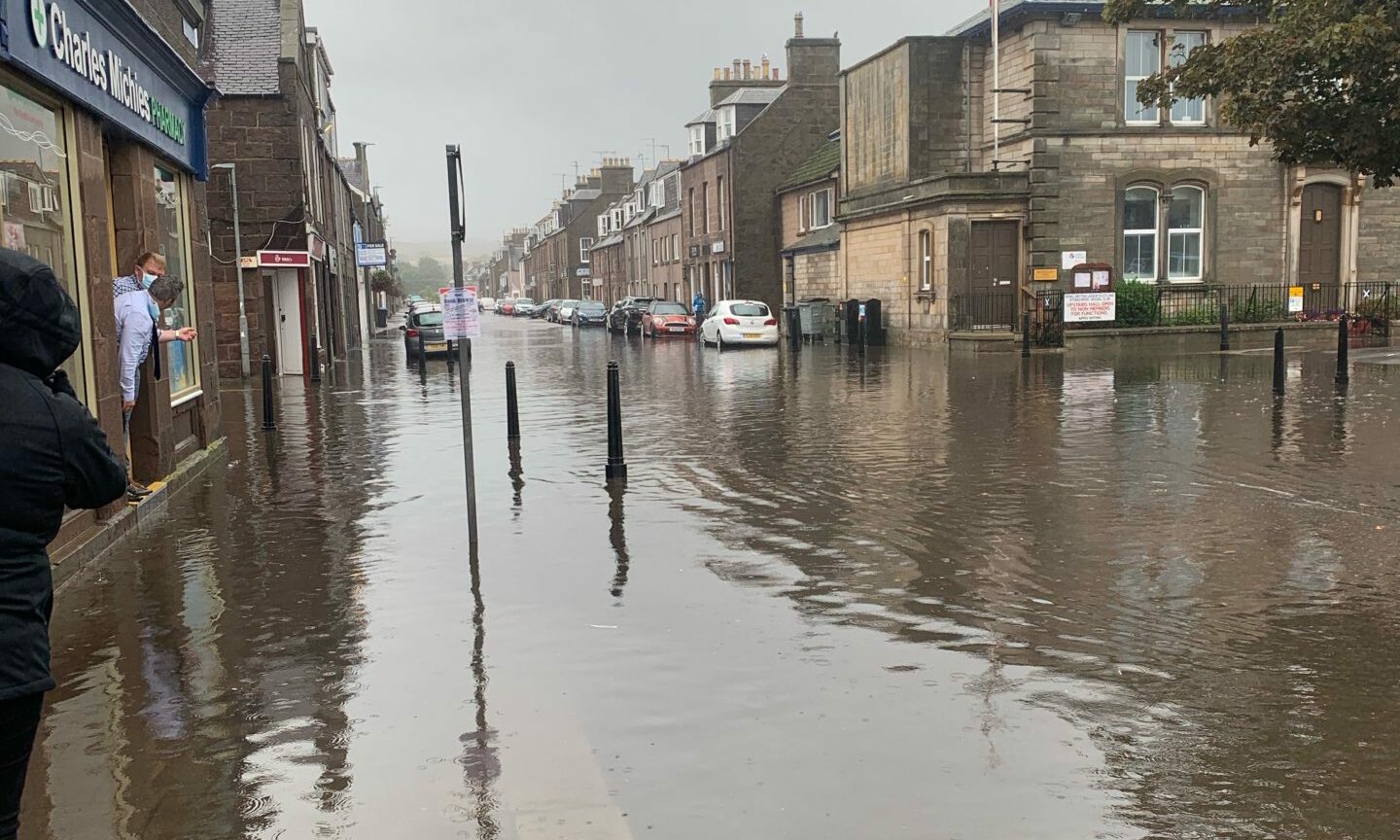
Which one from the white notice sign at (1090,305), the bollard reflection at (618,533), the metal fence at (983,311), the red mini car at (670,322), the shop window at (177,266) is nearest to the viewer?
the bollard reflection at (618,533)

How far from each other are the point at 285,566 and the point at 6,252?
5.15 meters

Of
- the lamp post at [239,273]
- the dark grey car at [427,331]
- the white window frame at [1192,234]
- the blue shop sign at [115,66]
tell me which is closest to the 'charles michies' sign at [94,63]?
the blue shop sign at [115,66]

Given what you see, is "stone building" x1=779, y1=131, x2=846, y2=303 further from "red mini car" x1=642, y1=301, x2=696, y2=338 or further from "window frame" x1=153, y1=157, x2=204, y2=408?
"window frame" x1=153, y1=157, x2=204, y2=408

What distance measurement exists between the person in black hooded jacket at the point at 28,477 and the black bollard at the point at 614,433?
7.69 m

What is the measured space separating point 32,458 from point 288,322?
86.9ft

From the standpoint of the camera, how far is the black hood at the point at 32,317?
2818mm

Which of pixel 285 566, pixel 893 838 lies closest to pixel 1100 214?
pixel 285 566

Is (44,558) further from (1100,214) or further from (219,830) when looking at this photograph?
(1100,214)

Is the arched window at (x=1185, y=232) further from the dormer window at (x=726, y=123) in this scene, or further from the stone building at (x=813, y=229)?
the dormer window at (x=726, y=123)

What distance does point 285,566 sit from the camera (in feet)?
25.4

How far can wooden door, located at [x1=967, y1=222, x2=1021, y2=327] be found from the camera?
102 ft

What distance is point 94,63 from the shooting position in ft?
28.5

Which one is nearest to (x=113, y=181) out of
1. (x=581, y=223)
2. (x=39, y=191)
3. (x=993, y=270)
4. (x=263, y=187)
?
(x=39, y=191)

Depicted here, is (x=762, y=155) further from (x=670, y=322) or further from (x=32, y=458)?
(x=32, y=458)
